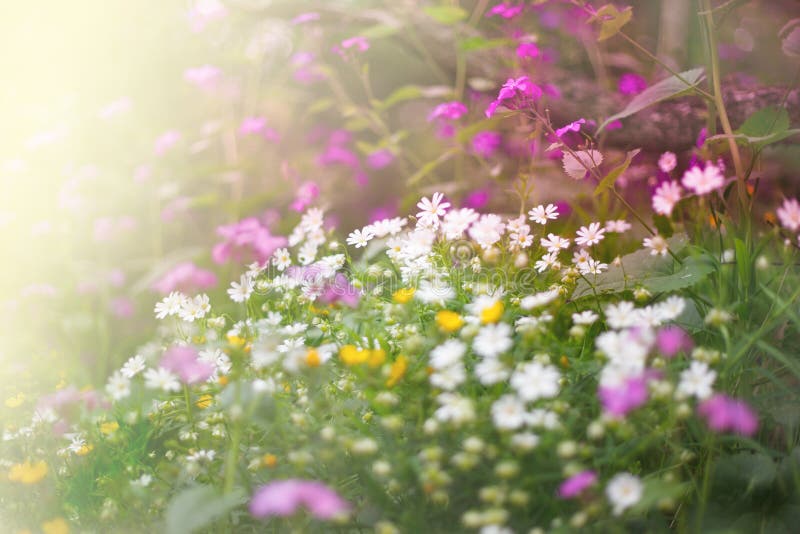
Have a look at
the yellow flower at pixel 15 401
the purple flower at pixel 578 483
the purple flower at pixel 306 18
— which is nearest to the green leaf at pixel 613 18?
the purple flower at pixel 578 483

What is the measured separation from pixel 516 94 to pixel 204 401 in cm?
86

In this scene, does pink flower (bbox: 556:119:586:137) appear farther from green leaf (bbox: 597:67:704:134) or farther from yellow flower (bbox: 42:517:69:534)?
yellow flower (bbox: 42:517:69:534)

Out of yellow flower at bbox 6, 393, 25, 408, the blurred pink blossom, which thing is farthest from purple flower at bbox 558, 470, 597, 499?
the blurred pink blossom

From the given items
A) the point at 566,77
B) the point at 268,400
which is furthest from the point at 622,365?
the point at 566,77

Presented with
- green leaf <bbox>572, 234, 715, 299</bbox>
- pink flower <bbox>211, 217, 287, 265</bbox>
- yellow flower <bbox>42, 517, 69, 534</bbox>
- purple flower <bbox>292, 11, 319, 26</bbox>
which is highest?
purple flower <bbox>292, 11, 319, 26</bbox>

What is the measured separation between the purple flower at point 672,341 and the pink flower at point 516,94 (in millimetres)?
513

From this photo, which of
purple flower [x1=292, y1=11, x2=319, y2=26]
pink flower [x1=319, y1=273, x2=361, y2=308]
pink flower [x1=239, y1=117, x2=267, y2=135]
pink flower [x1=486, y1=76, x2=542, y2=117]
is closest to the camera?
pink flower [x1=319, y1=273, x2=361, y2=308]

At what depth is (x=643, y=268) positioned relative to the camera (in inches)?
54.9

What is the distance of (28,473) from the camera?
4.17ft

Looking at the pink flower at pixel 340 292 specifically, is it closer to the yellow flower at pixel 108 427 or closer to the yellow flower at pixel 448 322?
the yellow flower at pixel 448 322

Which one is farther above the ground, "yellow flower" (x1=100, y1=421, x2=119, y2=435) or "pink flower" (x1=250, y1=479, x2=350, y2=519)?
"pink flower" (x1=250, y1=479, x2=350, y2=519)

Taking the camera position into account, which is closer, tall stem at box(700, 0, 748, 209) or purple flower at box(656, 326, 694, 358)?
purple flower at box(656, 326, 694, 358)

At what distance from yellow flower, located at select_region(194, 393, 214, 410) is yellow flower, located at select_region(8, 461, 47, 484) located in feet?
0.97

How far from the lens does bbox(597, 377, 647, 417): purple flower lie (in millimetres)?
853
